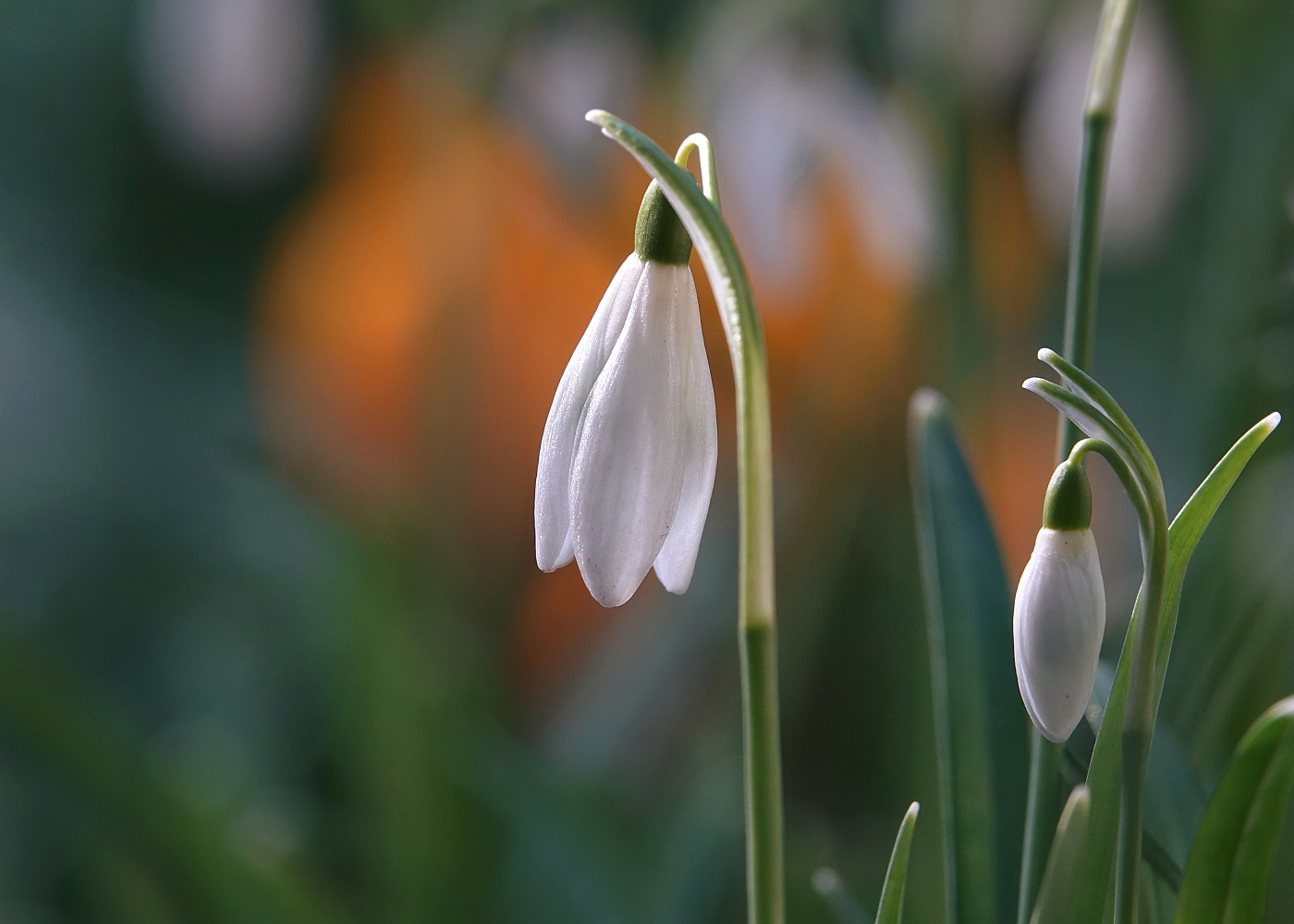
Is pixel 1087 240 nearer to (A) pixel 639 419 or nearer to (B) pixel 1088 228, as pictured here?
(B) pixel 1088 228

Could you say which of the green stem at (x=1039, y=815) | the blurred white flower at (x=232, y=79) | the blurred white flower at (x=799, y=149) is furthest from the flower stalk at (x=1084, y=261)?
the blurred white flower at (x=232, y=79)

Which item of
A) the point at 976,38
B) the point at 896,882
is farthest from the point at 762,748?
the point at 976,38

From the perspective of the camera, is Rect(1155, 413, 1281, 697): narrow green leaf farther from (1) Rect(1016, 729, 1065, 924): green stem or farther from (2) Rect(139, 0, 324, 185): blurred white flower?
(2) Rect(139, 0, 324, 185): blurred white flower

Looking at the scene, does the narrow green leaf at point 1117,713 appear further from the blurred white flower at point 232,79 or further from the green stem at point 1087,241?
the blurred white flower at point 232,79

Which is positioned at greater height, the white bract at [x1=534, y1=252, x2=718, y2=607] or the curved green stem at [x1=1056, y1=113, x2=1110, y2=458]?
the curved green stem at [x1=1056, y1=113, x2=1110, y2=458]

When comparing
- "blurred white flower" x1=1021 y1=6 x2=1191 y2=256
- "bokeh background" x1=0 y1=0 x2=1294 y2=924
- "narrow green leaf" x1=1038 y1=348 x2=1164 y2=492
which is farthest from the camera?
"blurred white flower" x1=1021 y1=6 x2=1191 y2=256

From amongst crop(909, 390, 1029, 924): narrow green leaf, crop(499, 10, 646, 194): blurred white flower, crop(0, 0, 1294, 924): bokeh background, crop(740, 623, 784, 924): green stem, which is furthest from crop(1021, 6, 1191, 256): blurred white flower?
crop(740, 623, 784, 924): green stem

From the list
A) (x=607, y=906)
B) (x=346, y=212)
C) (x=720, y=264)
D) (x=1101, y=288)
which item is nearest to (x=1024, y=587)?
(x=720, y=264)
